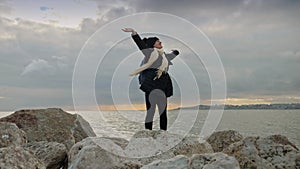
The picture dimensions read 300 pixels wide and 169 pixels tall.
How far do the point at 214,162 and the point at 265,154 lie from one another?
4.71ft

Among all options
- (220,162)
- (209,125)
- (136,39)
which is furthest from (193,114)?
(220,162)

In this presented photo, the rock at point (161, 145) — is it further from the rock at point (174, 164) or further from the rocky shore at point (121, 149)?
the rock at point (174, 164)

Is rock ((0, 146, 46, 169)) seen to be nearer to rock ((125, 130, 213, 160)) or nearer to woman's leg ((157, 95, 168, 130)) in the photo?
rock ((125, 130, 213, 160))

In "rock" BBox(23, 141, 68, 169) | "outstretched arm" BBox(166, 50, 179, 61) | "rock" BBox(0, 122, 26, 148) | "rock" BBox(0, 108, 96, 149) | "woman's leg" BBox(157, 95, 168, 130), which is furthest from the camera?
"rock" BBox(0, 108, 96, 149)

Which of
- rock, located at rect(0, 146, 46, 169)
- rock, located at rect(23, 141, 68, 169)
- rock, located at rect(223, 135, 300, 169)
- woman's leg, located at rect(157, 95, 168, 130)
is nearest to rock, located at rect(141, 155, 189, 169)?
rock, located at rect(223, 135, 300, 169)

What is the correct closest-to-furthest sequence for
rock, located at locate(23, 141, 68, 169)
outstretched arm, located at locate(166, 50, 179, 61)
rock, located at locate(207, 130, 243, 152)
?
rock, located at locate(23, 141, 68, 169) < rock, located at locate(207, 130, 243, 152) < outstretched arm, located at locate(166, 50, 179, 61)

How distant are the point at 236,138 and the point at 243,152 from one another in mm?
2858

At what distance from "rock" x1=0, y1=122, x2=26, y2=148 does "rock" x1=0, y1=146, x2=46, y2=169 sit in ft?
7.72

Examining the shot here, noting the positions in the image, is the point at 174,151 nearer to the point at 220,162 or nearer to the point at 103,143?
the point at 103,143

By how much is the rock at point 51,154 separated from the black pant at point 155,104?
1.97 meters

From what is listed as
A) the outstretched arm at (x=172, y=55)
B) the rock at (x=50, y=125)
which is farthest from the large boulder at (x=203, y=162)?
the rock at (x=50, y=125)

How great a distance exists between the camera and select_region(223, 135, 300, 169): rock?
236 inches

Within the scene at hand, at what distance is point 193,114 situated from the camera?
8.88 meters

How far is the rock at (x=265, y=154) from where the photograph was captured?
6.00 metres
